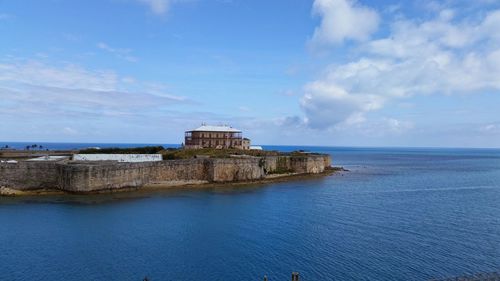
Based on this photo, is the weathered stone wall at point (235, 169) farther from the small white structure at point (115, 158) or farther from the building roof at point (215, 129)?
the building roof at point (215, 129)

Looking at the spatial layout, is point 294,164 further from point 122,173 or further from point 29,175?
point 29,175

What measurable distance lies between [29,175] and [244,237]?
27.7 metres

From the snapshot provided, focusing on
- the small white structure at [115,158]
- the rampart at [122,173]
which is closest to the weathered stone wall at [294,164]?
the rampart at [122,173]

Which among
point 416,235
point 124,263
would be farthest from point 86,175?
point 416,235

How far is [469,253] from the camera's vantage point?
23109 millimetres

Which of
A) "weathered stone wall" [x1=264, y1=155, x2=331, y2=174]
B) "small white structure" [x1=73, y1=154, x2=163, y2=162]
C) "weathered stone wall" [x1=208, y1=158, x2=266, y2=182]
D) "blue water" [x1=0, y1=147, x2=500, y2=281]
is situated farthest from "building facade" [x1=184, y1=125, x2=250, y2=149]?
"blue water" [x1=0, y1=147, x2=500, y2=281]

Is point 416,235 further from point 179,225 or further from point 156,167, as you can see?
point 156,167

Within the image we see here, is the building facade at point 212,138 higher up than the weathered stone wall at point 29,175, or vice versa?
the building facade at point 212,138

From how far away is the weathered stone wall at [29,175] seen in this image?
137 feet

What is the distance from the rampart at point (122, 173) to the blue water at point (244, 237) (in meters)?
2.35

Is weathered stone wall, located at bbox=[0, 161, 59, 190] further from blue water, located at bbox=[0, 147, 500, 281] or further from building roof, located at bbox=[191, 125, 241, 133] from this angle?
building roof, located at bbox=[191, 125, 241, 133]

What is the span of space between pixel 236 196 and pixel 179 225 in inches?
564

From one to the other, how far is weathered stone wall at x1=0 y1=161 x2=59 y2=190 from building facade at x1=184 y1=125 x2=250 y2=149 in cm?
3225

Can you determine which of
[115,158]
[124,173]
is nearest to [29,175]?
[124,173]
